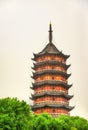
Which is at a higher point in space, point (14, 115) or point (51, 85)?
point (51, 85)

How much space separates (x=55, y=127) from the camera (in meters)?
64.9

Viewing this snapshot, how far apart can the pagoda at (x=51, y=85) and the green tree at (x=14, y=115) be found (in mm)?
35824

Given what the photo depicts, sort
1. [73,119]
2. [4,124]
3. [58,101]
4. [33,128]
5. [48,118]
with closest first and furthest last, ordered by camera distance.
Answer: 1. [4,124]
2. [33,128]
3. [48,118]
4. [73,119]
5. [58,101]

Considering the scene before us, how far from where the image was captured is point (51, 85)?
298 ft

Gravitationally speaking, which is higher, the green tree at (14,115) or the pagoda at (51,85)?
the pagoda at (51,85)

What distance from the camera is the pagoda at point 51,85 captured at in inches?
3501

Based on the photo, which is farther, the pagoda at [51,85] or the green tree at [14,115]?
the pagoda at [51,85]

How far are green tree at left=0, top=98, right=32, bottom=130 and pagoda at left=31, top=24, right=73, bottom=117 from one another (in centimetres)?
3582

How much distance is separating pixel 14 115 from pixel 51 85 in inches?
1587

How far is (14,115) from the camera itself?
166ft

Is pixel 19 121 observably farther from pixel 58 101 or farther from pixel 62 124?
pixel 58 101

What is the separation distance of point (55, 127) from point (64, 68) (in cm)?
3039

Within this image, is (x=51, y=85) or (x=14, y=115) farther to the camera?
(x=51, y=85)

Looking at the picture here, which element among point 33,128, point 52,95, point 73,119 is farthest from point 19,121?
point 52,95
